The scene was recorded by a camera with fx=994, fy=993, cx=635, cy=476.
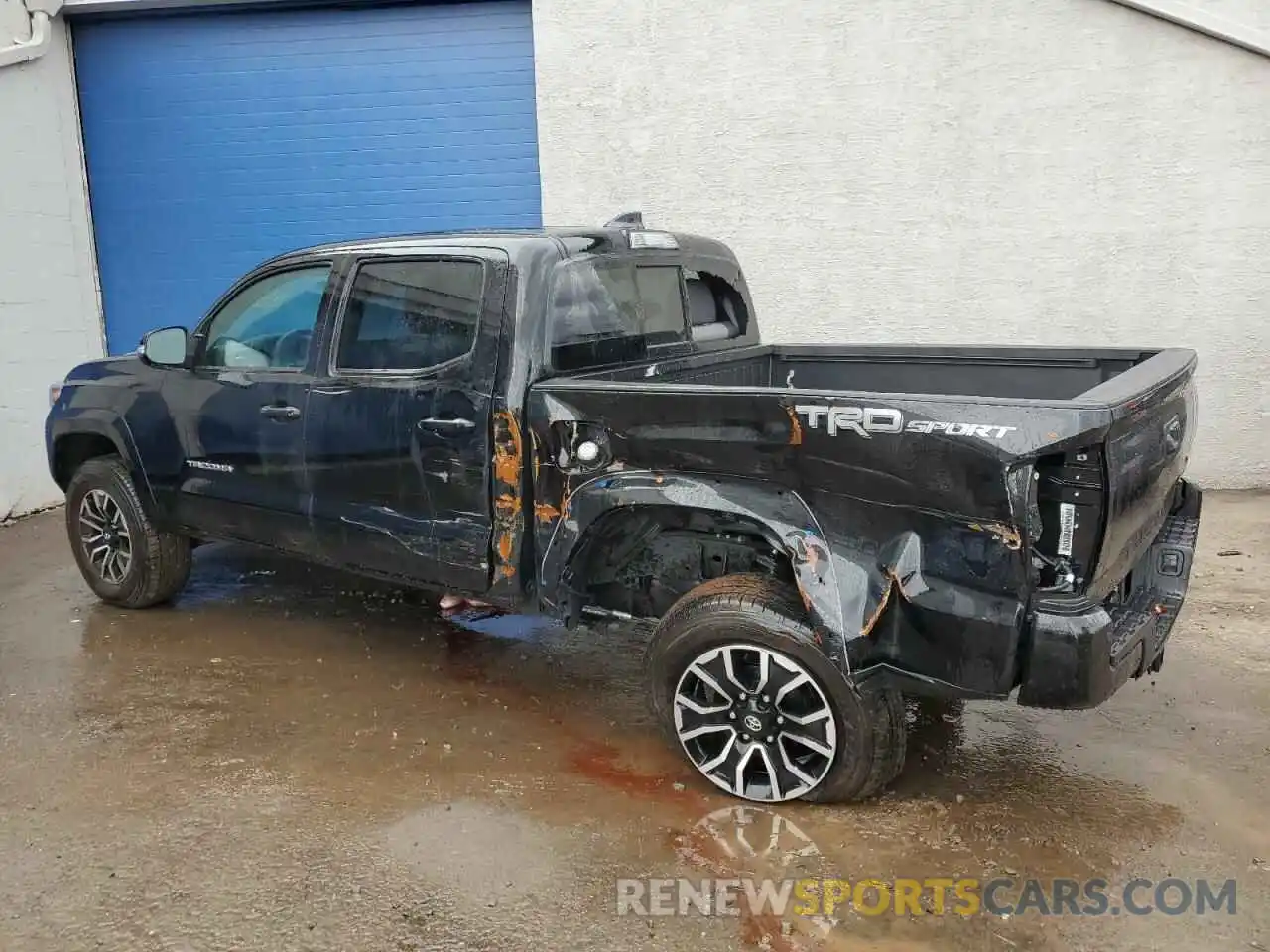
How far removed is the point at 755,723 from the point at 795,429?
989 millimetres

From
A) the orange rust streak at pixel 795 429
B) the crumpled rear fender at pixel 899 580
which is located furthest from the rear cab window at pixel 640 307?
the orange rust streak at pixel 795 429

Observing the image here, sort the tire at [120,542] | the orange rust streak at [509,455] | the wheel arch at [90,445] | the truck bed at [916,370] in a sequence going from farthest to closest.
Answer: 1. the tire at [120,542]
2. the wheel arch at [90,445]
3. the truck bed at [916,370]
4. the orange rust streak at [509,455]

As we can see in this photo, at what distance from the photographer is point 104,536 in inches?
211

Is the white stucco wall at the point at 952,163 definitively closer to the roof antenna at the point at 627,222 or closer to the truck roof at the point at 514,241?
the roof antenna at the point at 627,222

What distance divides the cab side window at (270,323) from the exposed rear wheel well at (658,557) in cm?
164

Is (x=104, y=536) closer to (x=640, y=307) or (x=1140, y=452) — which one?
(x=640, y=307)

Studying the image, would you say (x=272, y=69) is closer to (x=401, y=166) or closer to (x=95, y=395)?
(x=401, y=166)

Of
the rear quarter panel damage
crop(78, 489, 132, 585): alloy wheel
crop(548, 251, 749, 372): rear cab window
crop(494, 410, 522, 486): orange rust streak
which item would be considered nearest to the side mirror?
crop(78, 489, 132, 585): alloy wheel

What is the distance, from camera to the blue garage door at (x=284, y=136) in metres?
8.10

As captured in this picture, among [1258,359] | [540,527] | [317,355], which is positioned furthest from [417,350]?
[1258,359]

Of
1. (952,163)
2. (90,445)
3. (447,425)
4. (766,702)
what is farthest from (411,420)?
(952,163)

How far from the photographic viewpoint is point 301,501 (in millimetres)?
4383

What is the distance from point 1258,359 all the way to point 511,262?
6120mm

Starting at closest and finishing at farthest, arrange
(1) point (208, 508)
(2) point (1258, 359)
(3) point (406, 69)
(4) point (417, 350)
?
(4) point (417, 350)
(1) point (208, 508)
(2) point (1258, 359)
(3) point (406, 69)
